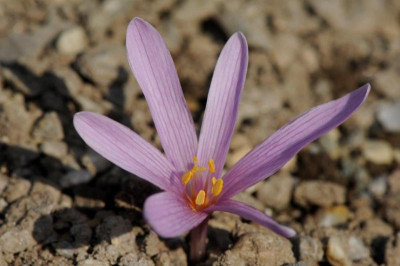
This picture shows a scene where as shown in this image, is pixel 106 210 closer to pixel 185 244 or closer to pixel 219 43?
pixel 185 244

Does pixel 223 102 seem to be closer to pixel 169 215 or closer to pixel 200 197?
pixel 200 197

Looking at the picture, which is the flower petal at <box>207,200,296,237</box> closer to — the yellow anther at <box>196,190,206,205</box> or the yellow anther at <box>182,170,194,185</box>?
the yellow anther at <box>196,190,206,205</box>

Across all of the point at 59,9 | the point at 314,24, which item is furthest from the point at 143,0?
the point at 314,24

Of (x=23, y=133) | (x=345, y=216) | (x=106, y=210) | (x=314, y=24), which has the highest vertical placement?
(x=314, y=24)

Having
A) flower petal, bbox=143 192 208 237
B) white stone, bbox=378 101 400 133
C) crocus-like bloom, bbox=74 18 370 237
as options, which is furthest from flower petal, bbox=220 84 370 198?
white stone, bbox=378 101 400 133

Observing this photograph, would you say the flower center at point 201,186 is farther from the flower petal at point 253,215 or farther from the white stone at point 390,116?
the white stone at point 390,116
